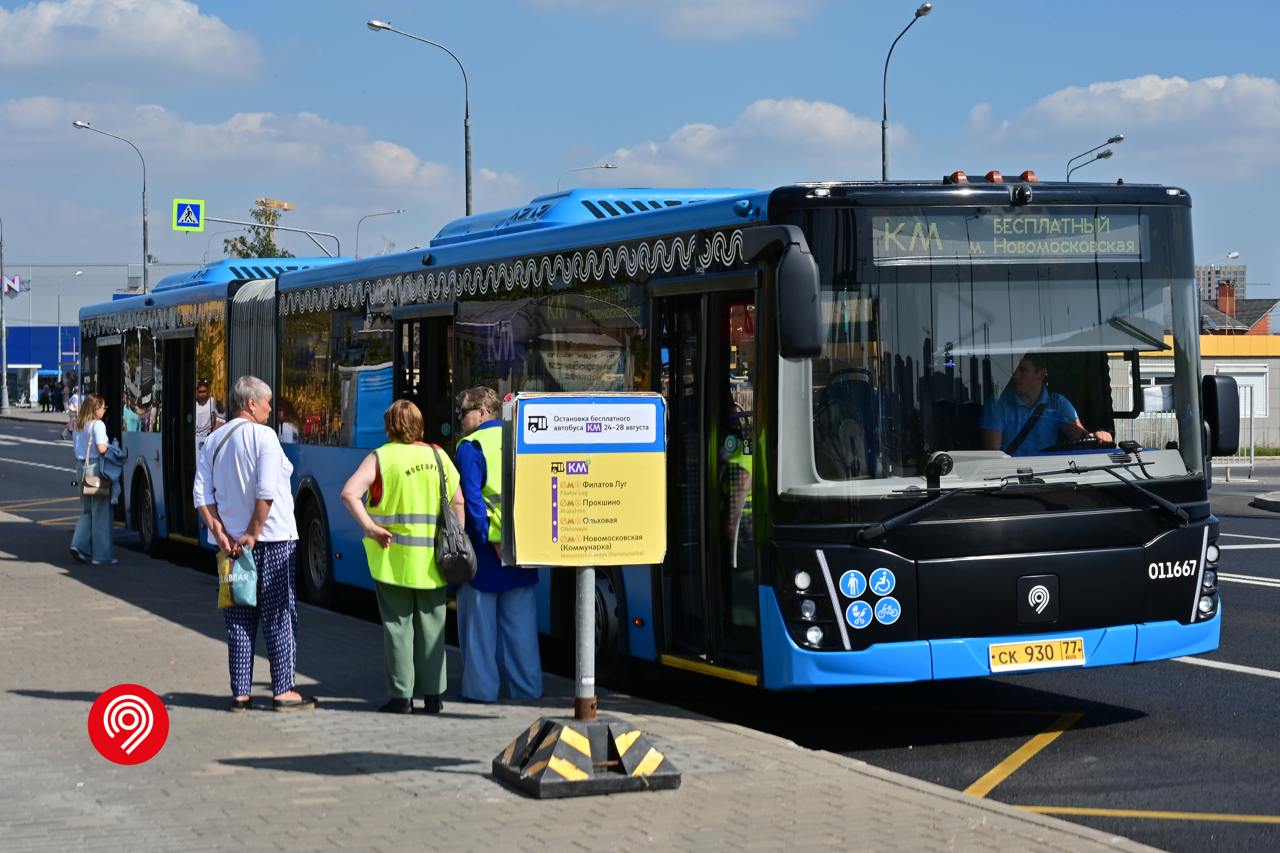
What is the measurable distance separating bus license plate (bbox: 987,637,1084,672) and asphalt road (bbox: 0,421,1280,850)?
17.4 inches

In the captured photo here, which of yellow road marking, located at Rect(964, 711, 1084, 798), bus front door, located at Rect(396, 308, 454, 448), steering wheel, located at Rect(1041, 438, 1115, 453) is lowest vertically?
yellow road marking, located at Rect(964, 711, 1084, 798)

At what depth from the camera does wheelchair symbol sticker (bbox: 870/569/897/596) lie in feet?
29.8

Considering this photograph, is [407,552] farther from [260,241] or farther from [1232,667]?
[260,241]

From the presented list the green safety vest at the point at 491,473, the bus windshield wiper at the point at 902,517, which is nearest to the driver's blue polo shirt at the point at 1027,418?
the bus windshield wiper at the point at 902,517

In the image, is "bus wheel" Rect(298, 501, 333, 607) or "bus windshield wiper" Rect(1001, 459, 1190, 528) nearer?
"bus windshield wiper" Rect(1001, 459, 1190, 528)

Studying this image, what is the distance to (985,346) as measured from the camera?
932 centimetres

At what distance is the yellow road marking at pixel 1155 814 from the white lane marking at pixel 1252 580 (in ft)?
29.8

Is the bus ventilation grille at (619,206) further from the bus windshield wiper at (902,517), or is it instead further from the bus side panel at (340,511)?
the bus windshield wiper at (902,517)

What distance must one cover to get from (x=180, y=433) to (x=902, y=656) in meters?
12.3

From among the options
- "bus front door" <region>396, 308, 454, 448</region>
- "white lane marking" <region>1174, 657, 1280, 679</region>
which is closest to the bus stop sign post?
"white lane marking" <region>1174, 657, 1280, 679</region>

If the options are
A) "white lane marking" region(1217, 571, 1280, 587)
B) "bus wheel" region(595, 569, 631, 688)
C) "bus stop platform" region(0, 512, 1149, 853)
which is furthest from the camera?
"white lane marking" region(1217, 571, 1280, 587)

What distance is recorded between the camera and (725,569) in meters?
9.89

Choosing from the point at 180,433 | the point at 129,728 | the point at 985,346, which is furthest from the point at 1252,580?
the point at 129,728

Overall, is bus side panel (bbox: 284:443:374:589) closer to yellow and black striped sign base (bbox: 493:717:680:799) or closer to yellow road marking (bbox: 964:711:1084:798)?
yellow road marking (bbox: 964:711:1084:798)
